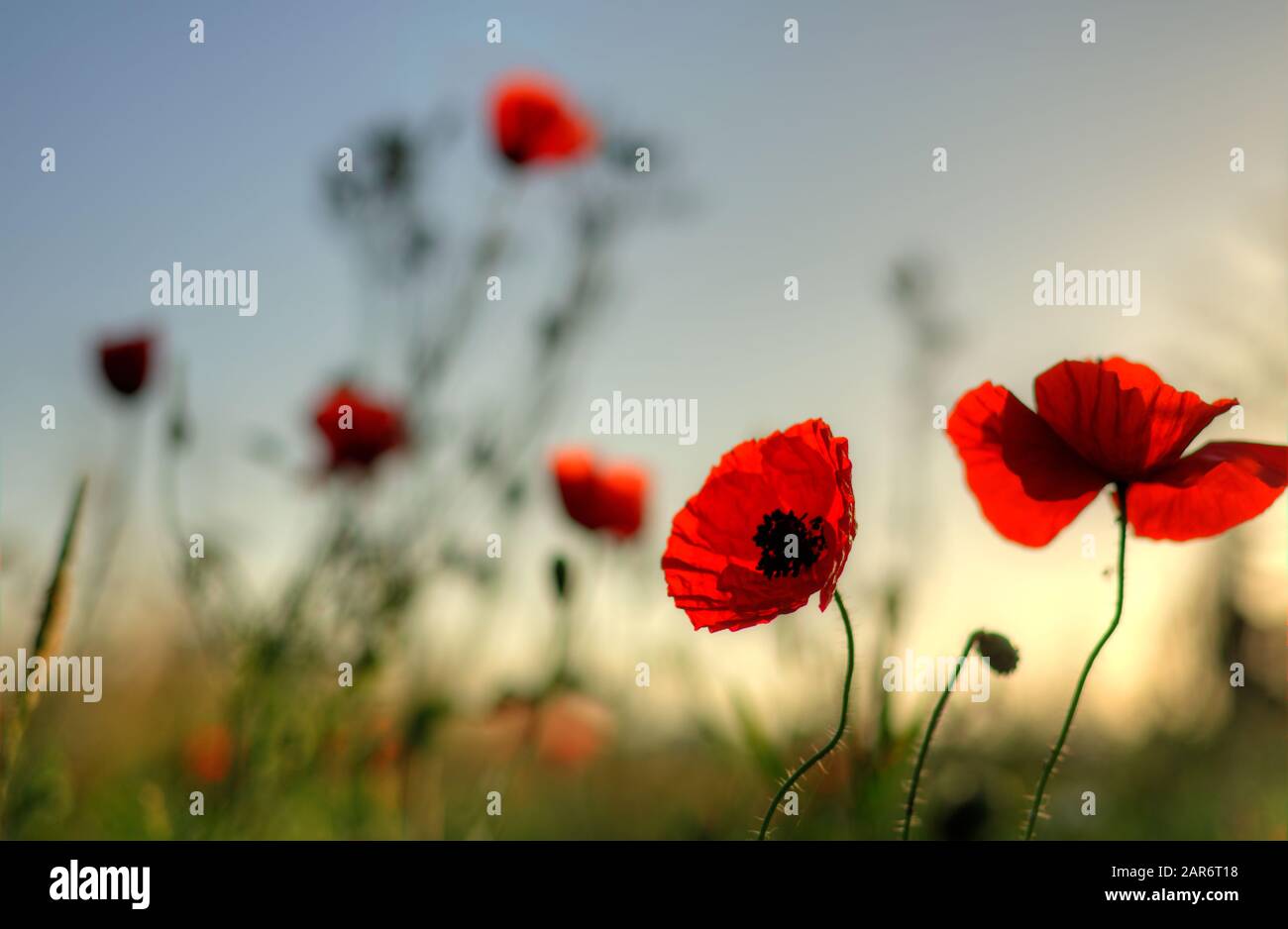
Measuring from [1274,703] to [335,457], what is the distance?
240 cm

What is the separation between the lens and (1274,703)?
9.20 feet

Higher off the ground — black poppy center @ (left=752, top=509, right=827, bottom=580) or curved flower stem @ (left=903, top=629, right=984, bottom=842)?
black poppy center @ (left=752, top=509, right=827, bottom=580)

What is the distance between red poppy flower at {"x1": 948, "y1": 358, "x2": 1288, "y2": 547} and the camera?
2.57 feet

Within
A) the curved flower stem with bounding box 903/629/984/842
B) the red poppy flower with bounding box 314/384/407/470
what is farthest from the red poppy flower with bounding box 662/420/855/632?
the red poppy flower with bounding box 314/384/407/470

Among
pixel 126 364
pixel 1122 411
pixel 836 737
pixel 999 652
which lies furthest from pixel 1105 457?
pixel 126 364

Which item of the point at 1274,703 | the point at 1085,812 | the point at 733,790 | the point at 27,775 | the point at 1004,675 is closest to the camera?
the point at 1004,675

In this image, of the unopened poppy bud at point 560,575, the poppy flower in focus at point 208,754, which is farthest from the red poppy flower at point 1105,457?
the poppy flower in focus at point 208,754

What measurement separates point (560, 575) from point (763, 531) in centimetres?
67

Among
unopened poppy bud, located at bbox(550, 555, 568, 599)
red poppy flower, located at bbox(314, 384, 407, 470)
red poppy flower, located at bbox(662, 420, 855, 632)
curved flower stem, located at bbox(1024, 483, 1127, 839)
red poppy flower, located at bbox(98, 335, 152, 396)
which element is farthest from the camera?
red poppy flower, located at bbox(314, 384, 407, 470)

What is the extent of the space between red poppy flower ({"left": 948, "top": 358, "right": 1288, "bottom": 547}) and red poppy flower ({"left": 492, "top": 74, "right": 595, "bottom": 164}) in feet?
4.97

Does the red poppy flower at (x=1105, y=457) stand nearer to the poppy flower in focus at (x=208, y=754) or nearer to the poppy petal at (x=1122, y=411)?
the poppy petal at (x=1122, y=411)

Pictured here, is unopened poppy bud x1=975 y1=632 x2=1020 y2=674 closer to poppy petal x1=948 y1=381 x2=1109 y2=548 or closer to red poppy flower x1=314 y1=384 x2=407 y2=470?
poppy petal x1=948 y1=381 x2=1109 y2=548
